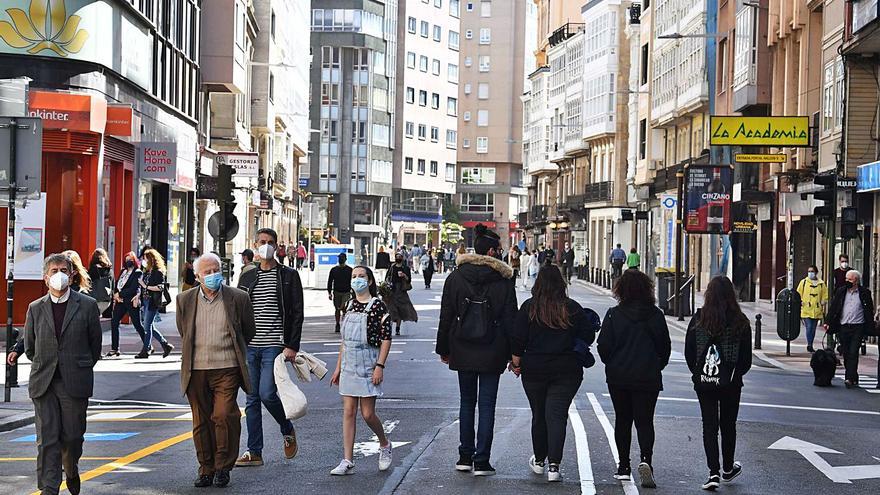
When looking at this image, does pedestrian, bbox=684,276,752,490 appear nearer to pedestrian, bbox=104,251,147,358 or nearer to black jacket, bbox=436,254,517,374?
black jacket, bbox=436,254,517,374

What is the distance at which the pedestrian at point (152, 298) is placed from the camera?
23.8 metres

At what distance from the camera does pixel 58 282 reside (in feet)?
34.5

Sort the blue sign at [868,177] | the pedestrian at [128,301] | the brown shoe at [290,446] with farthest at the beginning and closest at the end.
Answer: the blue sign at [868,177] → the pedestrian at [128,301] → the brown shoe at [290,446]

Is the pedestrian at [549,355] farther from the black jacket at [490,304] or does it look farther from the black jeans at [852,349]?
the black jeans at [852,349]

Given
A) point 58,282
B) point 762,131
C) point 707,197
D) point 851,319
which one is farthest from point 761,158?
point 58,282

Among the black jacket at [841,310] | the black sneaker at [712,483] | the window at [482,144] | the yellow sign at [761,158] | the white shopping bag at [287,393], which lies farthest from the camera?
the window at [482,144]

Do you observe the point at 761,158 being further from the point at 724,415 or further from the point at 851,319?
the point at 724,415

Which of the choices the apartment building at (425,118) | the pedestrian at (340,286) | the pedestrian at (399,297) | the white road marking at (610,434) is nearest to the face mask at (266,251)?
the white road marking at (610,434)

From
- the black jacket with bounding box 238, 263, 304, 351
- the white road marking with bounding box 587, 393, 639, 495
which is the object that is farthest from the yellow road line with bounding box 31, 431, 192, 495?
the white road marking with bounding box 587, 393, 639, 495

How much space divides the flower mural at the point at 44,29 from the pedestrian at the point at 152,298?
4669 mm

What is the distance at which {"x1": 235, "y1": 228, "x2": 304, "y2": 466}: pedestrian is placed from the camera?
12.0 metres

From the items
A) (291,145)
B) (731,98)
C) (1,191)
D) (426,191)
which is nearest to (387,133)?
(426,191)

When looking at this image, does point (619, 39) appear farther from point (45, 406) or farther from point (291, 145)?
point (45, 406)

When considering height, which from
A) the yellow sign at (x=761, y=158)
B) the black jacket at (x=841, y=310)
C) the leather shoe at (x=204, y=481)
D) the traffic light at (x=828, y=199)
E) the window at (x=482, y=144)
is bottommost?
the leather shoe at (x=204, y=481)
